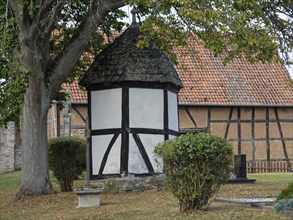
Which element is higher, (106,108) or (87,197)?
(106,108)

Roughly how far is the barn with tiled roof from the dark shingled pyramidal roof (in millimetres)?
12340

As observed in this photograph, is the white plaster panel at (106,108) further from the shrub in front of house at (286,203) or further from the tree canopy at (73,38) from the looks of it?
the shrub in front of house at (286,203)

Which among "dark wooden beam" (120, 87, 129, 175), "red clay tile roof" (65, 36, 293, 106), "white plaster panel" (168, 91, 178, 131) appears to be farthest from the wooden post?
"dark wooden beam" (120, 87, 129, 175)

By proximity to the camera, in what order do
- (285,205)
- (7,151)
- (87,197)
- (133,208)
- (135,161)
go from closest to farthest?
(285,205) < (133,208) < (87,197) < (135,161) < (7,151)

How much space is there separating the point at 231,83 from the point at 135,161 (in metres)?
16.3

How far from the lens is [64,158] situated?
21547mm

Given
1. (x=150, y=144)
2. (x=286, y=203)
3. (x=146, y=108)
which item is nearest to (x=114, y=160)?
(x=150, y=144)

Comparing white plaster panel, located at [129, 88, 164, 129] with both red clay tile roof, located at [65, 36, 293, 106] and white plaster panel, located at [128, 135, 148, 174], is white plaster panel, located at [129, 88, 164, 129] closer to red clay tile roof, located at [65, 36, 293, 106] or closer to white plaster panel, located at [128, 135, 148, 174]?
white plaster panel, located at [128, 135, 148, 174]

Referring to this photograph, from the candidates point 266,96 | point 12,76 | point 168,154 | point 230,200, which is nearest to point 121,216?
point 168,154

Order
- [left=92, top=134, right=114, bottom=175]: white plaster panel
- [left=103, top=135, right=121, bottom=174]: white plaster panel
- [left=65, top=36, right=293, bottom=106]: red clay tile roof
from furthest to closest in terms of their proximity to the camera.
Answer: [left=65, top=36, right=293, bottom=106]: red clay tile roof
[left=92, top=134, right=114, bottom=175]: white plaster panel
[left=103, top=135, right=121, bottom=174]: white plaster panel

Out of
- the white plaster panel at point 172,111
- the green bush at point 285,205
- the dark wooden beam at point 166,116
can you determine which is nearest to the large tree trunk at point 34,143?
the dark wooden beam at point 166,116

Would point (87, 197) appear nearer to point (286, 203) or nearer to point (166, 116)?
point (286, 203)

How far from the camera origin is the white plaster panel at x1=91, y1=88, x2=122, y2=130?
810 inches

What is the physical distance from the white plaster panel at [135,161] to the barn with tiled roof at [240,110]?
1308cm
